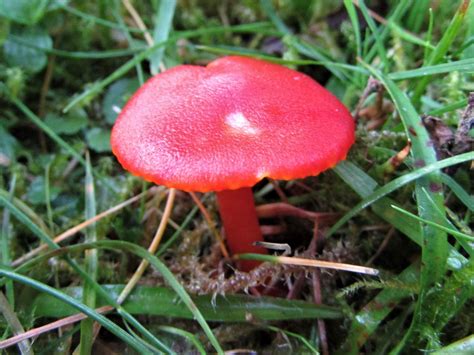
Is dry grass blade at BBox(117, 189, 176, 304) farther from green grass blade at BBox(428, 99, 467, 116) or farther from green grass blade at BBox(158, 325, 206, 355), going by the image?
green grass blade at BBox(428, 99, 467, 116)

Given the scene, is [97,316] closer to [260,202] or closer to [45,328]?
[45,328]

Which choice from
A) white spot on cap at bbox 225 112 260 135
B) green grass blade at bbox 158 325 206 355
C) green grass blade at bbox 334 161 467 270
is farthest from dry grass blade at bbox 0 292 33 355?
green grass blade at bbox 334 161 467 270

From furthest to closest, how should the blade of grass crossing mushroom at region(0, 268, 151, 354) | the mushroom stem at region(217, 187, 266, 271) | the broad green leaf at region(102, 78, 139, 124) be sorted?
the broad green leaf at region(102, 78, 139, 124) < the mushroom stem at region(217, 187, 266, 271) < the blade of grass crossing mushroom at region(0, 268, 151, 354)

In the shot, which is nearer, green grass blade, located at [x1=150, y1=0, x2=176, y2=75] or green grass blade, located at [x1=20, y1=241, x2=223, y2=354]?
green grass blade, located at [x1=20, y1=241, x2=223, y2=354]

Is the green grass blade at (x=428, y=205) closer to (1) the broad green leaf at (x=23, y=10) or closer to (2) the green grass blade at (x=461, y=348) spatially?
(2) the green grass blade at (x=461, y=348)

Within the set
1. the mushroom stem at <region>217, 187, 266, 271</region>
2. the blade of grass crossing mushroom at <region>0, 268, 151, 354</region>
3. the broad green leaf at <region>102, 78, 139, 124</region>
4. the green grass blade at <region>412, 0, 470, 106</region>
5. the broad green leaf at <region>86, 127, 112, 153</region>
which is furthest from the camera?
the broad green leaf at <region>102, 78, 139, 124</region>

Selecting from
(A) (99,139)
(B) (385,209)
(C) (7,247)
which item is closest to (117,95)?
(A) (99,139)

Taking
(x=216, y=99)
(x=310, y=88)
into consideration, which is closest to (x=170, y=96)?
(x=216, y=99)

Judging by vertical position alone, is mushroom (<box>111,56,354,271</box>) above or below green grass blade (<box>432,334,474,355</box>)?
above
